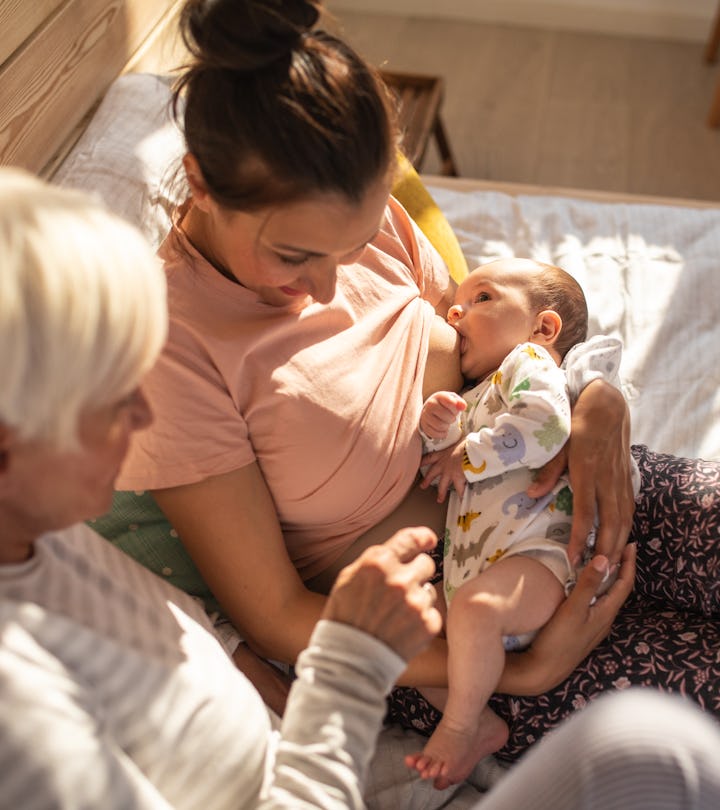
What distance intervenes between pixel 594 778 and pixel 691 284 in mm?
1454

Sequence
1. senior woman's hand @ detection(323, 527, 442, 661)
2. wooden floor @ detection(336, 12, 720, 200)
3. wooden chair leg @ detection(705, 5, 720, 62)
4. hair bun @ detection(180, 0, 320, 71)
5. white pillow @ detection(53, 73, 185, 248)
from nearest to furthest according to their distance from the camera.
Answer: senior woman's hand @ detection(323, 527, 442, 661), hair bun @ detection(180, 0, 320, 71), white pillow @ detection(53, 73, 185, 248), wooden floor @ detection(336, 12, 720, 200), wooden chair leg @ detection(705, 5, 720, 62)

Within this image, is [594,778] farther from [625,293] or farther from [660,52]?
[660,52]

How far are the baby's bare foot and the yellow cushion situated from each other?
908mm

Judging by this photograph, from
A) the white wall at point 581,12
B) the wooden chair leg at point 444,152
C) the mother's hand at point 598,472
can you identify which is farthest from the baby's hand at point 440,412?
the white wall at point 581,12

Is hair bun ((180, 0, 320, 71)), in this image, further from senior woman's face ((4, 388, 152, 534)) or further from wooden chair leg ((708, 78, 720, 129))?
wooden chair leg ((708, 78, 720, 129))

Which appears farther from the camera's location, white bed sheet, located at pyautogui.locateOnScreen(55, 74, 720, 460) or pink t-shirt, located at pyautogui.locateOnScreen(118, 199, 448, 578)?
white bed sheet, located at pyautogui.locateOnScreen(55, 74, 720, 460)

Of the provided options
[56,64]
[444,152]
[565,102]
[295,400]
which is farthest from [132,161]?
[565,102]

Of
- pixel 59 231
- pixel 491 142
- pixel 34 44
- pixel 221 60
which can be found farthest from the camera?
pixel 491 142

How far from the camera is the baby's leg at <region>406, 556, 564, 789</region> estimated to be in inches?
49.3

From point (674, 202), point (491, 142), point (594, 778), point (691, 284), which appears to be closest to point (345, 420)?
point (594, 778)

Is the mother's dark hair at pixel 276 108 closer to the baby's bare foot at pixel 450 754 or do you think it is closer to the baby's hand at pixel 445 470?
the baby's hand at pixel 445 470

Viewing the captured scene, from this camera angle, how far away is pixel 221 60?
1.12m

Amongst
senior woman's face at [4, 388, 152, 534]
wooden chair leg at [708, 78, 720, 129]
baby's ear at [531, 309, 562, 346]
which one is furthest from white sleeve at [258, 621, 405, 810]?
wooden chair leg at [708, 78, 720, 129]

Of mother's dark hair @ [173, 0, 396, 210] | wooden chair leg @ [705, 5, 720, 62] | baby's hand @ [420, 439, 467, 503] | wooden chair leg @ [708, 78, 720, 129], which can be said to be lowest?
wooden chair leg @ [708, 78, 720, 129]
